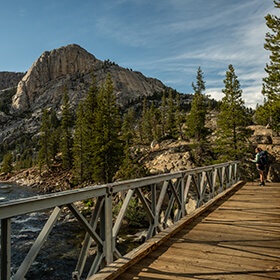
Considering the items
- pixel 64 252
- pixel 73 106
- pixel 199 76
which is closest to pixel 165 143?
pixel 199 76

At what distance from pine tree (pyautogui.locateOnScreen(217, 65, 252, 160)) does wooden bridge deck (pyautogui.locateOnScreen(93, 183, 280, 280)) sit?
22.0 m

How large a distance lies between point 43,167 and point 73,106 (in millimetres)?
84553

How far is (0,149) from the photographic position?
13138 cm

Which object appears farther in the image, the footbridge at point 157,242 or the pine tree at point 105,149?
the pine tree at point 105,149

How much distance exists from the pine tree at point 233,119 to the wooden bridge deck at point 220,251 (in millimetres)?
21978

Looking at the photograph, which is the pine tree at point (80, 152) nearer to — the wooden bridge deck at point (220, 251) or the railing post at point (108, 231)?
the wooden bridge deck at point (220, 251)

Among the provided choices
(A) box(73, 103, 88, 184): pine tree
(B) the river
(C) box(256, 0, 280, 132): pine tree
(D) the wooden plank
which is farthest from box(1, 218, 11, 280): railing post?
(A) box(73, 103, 88, 184): pine tree

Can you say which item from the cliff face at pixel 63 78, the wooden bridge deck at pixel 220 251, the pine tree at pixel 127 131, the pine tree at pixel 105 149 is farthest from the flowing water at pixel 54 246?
the cliff face at pixel 63 78

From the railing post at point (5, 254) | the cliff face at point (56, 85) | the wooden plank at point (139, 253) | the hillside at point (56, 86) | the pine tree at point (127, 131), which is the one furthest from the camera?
the cliff face at point (56, 85)

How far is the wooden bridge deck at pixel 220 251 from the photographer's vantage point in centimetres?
305

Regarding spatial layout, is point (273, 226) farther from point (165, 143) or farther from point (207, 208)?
point (165, 143)

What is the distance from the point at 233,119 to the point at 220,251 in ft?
83.6

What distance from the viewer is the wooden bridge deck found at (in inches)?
120

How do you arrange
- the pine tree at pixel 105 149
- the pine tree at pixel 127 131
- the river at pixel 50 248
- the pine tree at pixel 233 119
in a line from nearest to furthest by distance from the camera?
1. the river at pixel 50 248
2. the pine tree at pixel 233 119
3. the pine tree at pixel 105 149
4. the pine tree at pixel 127 131
